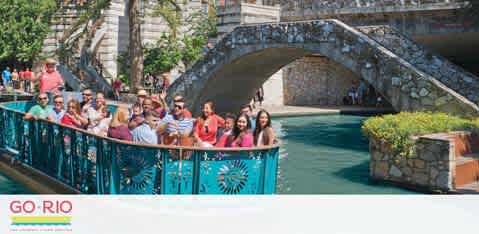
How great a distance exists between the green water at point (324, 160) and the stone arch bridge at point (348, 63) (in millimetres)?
1732

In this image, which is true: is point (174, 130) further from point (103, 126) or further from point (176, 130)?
point (103, 126)

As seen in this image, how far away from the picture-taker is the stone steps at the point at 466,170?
28.2 ft

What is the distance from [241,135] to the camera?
6832 mm

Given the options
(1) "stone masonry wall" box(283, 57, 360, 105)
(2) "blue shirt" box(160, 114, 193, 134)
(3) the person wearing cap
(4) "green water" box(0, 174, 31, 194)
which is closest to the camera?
(2) "blue shirt" box(160, 114, 193, 134)

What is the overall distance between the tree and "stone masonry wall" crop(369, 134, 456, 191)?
68.9ft

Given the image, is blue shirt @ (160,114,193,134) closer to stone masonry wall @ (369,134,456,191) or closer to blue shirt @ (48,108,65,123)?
blue shirt @ (48,108,65,123)

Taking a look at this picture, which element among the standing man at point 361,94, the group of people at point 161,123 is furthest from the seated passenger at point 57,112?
the standing man at point 361,94

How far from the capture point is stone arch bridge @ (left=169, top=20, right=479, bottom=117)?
11617 mm

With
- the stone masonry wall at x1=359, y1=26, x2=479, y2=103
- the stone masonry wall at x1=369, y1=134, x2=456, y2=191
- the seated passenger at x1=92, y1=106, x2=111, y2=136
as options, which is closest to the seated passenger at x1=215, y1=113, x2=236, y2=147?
the seated passenger at x1=92, y1=106, x2=111, y2=136

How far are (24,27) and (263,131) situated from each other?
22.6 m

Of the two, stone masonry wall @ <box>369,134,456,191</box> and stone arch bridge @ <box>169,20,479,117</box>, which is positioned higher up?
stone arch bridge @ <box>169,20,479,117</box>

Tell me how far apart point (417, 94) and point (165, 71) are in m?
14.5

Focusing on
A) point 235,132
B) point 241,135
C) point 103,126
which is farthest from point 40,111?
point 241,135

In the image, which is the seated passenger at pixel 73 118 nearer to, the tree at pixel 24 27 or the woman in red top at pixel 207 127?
the woman in red top at pixel 207 127
